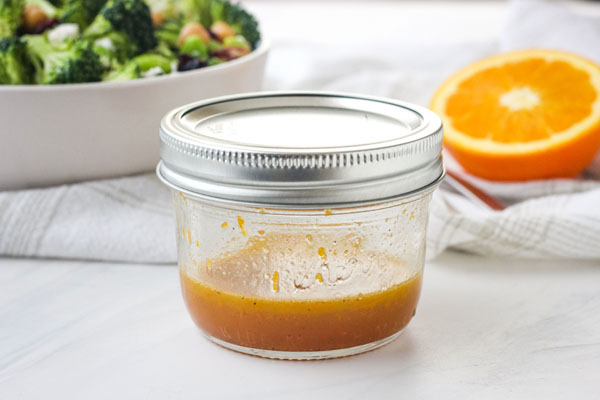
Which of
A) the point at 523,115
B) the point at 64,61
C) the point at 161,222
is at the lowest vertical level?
the point at 161,222

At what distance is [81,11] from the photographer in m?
1.49

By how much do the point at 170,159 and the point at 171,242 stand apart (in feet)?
1.09

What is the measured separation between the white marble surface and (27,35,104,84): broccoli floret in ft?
1.00

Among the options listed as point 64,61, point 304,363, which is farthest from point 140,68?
point 304,363

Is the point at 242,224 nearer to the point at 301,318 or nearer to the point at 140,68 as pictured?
the point at 301,318

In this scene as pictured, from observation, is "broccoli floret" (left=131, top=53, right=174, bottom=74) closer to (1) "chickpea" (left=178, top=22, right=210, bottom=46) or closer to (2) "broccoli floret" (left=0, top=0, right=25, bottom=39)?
(1) "chickpea" (left=178, top=22, right=210, bottom=46)

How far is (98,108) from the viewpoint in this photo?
1286 mm

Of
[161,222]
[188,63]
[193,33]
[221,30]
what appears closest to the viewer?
[161,222]

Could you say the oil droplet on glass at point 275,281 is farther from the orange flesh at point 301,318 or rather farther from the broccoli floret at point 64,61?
the broccoli floret at point 64,61

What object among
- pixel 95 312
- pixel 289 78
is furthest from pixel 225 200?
pixel 289 78

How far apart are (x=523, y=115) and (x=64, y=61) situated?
2.59ft

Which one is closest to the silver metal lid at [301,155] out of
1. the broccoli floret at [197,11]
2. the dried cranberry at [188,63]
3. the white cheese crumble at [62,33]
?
the dried cranberry at [188,63]

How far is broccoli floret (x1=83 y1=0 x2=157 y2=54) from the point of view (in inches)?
55.6

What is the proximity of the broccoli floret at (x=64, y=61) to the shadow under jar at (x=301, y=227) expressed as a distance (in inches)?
15.0
